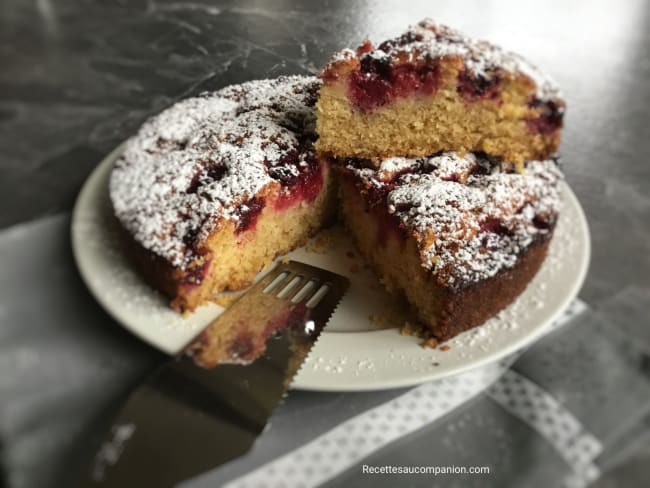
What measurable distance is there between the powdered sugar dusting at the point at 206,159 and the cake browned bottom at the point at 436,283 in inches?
9.3

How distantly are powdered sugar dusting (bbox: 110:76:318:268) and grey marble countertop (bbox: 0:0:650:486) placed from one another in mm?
103

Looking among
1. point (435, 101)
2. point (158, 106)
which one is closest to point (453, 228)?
point (435, 101)

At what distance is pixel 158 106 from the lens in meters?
1.57

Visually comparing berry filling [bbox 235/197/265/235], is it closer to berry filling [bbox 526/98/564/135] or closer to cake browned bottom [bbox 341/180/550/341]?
cake browned bottom [bbox 341/180/550/341]

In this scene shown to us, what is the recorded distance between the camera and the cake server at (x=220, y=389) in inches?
29.9

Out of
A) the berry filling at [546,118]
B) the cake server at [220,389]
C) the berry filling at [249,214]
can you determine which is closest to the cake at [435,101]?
the berry filling at [546,118]

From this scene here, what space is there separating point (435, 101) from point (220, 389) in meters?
0.79

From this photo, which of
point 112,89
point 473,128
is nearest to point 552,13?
point 473,128

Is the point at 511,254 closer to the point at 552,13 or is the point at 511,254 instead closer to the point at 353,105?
the point at 353,105

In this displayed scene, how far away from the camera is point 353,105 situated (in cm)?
135

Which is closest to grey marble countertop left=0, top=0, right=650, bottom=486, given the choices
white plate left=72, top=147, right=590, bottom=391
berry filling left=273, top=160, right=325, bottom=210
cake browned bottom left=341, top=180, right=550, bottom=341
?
white plate left=72, top=147, right=590, bottom=391

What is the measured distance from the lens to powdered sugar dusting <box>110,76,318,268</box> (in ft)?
3.90

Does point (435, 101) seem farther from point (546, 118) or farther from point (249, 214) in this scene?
point (249, 214)

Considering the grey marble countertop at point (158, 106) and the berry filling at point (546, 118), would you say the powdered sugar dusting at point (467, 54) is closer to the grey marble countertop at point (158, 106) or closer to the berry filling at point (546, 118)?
the berry filling at point (546, 118)
